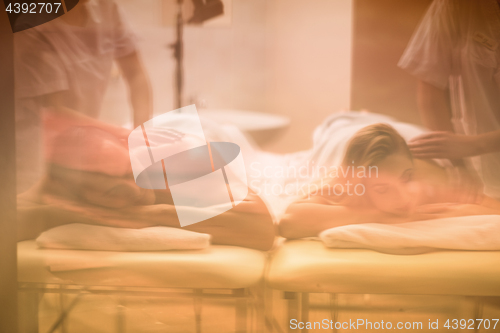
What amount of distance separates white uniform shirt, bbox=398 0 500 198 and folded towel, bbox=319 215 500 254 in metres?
0.21

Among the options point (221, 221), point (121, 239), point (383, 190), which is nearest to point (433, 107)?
point (383, 190)

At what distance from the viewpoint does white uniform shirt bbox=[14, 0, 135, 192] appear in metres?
0.79

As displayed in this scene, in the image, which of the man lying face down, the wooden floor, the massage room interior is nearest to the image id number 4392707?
the massage room interior

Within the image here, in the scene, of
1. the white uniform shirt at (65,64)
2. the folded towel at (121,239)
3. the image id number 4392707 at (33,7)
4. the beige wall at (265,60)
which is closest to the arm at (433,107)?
the beige wall at (265,60)

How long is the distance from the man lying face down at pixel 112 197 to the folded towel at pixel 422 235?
18 cm

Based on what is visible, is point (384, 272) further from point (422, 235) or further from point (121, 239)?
point (121, 239)

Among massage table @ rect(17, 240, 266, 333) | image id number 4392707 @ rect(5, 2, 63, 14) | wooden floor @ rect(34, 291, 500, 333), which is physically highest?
image id number 4392707 @ rect(5, 2, 63, 14)

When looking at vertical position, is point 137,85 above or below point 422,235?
above

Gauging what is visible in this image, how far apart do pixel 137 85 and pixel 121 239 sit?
1.20ft

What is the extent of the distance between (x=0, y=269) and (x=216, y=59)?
29.4 inches

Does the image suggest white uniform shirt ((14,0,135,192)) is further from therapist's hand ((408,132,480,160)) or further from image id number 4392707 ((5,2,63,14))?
therapist's hand ((408,132,480,160))

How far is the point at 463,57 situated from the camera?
0.77 m

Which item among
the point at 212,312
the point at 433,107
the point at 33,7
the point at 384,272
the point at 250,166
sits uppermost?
the point at 33,7

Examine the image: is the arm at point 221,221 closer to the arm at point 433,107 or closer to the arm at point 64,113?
the arm at point 64,113
